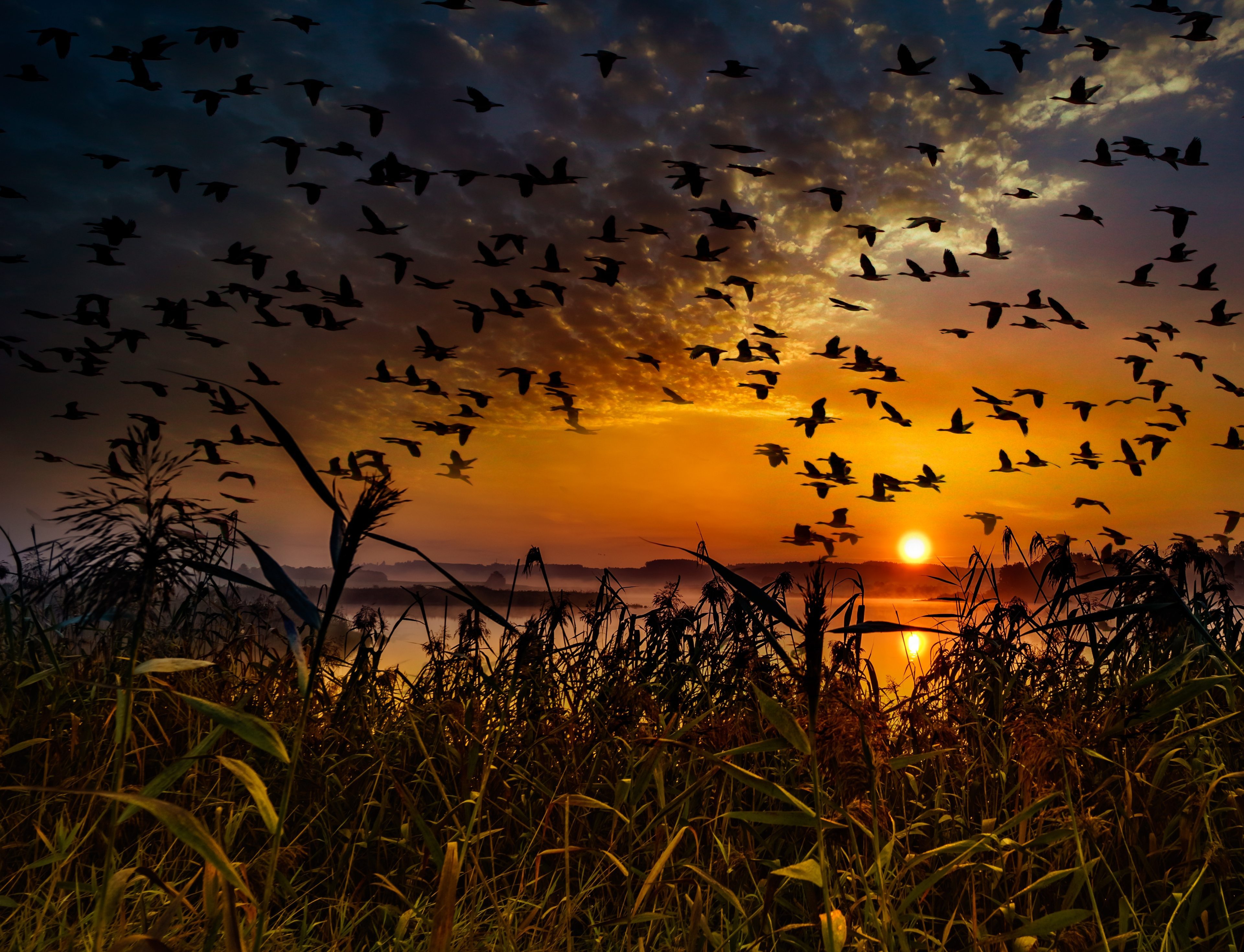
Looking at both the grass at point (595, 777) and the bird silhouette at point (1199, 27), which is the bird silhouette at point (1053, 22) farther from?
the grass at point (595, 777)

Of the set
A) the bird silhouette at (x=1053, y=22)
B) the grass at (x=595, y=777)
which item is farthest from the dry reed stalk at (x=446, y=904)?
the bird silhouette at (x=1053, y=22)

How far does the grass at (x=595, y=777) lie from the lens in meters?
1.87

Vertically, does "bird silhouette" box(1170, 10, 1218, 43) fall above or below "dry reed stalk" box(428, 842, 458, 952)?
above

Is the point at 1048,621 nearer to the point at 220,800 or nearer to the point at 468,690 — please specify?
the point at 468,690

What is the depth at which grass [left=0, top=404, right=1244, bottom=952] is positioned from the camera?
1869 mm

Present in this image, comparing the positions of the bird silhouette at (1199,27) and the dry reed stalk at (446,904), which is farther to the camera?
the bird silhouette at (1199,27)

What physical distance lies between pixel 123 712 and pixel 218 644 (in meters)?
4.55

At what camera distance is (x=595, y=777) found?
4.01 meters

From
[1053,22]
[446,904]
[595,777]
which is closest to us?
[446,904]

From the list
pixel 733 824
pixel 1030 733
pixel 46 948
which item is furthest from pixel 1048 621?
pixel 46 948

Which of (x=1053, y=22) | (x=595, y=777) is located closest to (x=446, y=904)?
(x=595, y=777)

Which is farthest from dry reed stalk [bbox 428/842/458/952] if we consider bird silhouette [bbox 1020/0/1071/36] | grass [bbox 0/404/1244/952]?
bird silhouette [bbox 1020/0/1071/36]

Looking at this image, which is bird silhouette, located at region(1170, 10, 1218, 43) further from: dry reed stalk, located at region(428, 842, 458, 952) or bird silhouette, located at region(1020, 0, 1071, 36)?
dry reed stalk, located at region(428, 842, 458, 952)

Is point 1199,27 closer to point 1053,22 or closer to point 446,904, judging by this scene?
point 1053,22
